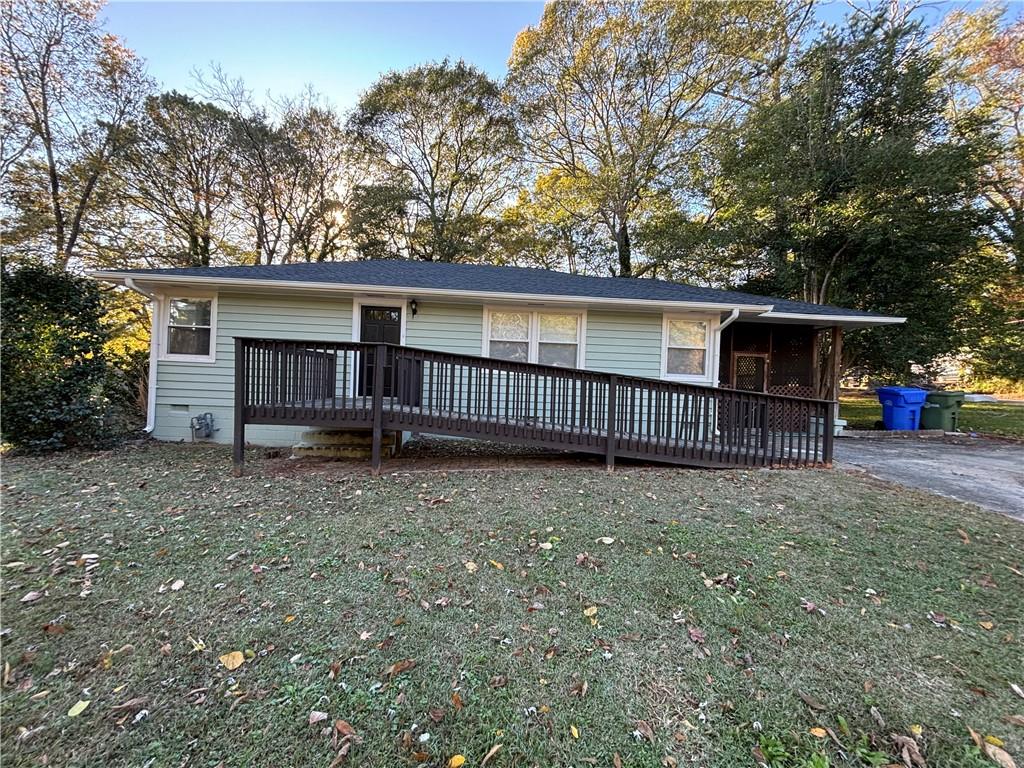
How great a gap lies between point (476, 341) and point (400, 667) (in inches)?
231

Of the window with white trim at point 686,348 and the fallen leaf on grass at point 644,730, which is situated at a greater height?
the window with white trim at point 686,348

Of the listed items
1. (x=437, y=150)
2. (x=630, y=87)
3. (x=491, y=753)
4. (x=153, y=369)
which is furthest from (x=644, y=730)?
(x=630, y=87)

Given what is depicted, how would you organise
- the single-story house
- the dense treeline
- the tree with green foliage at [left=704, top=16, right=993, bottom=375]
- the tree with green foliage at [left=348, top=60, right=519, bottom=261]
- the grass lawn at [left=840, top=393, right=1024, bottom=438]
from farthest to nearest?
the tree with green foliage at [left=348, top=60, right=519, bottom=261]
the dense treeline
the tree with green foliage at [left=704, top=16, right=993, bottom=375]
the grass lawn at [left=840, top=393, right=1024, bottom=438]
the single-story house

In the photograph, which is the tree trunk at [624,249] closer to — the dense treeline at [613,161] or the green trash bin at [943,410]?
the dense treeline at [613,161]

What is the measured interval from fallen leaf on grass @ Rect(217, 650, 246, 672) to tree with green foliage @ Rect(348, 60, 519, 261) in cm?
1569

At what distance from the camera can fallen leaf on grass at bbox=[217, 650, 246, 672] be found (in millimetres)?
1977

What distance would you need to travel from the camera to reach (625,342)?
24.7 feet

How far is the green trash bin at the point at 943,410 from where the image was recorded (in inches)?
387

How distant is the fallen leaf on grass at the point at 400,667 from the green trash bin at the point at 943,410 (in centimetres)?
1329

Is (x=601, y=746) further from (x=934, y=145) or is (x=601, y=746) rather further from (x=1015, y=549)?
(x=934, y=145)

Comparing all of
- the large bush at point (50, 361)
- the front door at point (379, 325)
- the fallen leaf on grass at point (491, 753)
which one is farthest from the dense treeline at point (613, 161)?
the fallen leaf on grass at point (491, 753)

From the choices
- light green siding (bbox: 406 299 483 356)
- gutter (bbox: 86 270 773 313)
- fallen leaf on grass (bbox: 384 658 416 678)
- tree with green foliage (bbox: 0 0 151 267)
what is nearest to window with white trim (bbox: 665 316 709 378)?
gutter (bbox: 86 270 773 313)

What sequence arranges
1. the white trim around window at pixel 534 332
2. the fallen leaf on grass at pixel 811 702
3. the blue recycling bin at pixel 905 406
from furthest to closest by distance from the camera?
the blue recycling bin at pixel 905 406 → the white trim around window at pixel 534 332 → the fallen leaf on grass at pixel 811 702

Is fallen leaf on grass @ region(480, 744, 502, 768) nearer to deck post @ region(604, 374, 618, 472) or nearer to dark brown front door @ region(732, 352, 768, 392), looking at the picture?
deck post @ region(604, 374, 618, 472)
